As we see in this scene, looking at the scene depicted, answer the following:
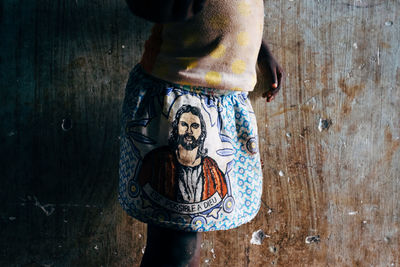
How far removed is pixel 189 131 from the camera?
733 millimetres

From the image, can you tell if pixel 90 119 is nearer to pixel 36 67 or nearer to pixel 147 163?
pixel 36 67

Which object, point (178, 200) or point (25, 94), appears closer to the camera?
point (178, 200)

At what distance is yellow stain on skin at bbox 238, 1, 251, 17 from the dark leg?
18.6 inches

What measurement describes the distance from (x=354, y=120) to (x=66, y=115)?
940 mm

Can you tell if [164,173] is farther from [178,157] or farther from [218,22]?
[218,22]

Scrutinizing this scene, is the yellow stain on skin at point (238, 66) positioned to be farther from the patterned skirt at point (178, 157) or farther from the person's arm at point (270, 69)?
the person's arm at point (270, 69)

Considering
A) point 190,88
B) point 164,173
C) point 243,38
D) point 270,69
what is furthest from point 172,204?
point 270,69

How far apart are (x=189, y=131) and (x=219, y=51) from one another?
0.57 feet

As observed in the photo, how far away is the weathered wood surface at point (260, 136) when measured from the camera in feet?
3.59

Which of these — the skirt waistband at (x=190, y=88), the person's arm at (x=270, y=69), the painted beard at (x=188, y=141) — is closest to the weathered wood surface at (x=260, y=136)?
the person's arm at (x=270, y=69)

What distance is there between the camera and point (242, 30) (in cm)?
71

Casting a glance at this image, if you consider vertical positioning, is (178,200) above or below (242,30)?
below

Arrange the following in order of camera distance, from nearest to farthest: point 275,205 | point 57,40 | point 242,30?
point 242,30, point 57,40, point 275,205

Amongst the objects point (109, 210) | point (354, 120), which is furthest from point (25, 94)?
point (354, 120)
